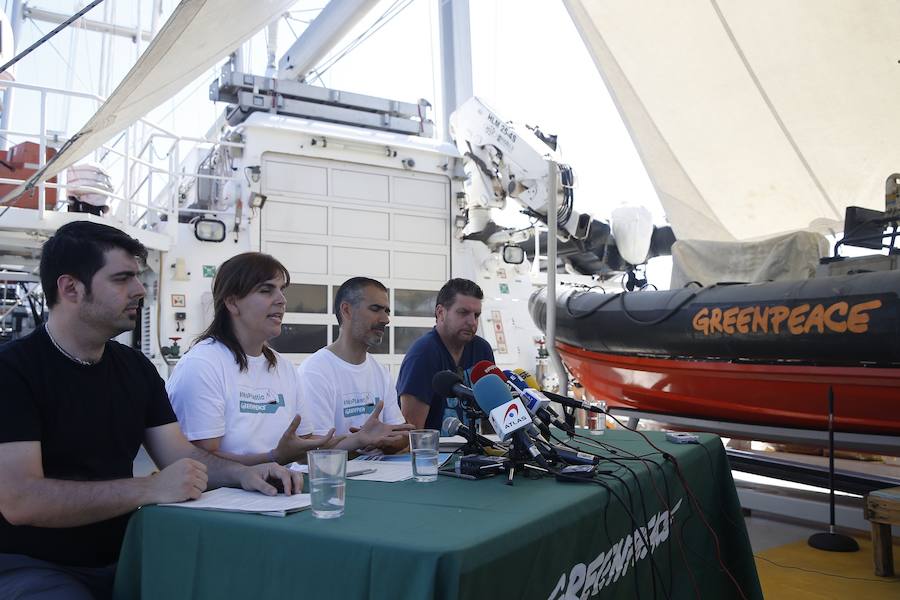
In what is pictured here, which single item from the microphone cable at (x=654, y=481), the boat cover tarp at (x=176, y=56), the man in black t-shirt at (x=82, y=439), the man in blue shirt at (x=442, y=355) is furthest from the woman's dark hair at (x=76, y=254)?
the boat cover tarp at (x=176, y=56)

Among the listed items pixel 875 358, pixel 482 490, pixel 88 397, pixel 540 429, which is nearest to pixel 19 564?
pixel 88 397

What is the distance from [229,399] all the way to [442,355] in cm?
132

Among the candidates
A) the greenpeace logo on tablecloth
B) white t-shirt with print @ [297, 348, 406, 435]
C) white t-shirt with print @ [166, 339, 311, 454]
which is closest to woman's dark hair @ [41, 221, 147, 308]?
white t-shirt with print @ [166, 339, 311, 454]

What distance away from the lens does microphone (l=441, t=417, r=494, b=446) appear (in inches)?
82.9

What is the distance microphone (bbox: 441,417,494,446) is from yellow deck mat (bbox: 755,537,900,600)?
1791mm

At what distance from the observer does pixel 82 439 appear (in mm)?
1778

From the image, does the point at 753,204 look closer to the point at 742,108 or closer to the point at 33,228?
the point at 742,108

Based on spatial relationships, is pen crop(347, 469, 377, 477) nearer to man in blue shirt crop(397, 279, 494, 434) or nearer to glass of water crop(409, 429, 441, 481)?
glass of water crop(409, 429, 441, 481)

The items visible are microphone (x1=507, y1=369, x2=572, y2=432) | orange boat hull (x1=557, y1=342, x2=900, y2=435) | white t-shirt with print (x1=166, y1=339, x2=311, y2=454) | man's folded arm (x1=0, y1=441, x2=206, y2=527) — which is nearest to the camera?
man's folded arm (x1=0, y1=441, x2=206, y2=527)

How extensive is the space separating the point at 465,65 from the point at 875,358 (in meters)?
7.44

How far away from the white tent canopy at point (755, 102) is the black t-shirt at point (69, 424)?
651 cm

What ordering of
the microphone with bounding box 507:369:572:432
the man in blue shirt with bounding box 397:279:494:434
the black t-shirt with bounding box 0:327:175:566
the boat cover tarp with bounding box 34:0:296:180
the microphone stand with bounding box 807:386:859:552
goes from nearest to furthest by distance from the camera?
1. the black t-shirt with bounding box 0:327:175:566
2. the microphone with bounding box 507:369:572:432
3. the man in blue shirt with bounding box 397:279:494:434
4. the microphone stand with bounding box 807:386:859:552
5. the boat cover tarp with bounding box 34:0:296:180

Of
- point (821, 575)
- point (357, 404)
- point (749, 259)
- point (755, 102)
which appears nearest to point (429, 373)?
point (357, 404)

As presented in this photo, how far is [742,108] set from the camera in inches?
287
